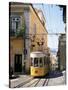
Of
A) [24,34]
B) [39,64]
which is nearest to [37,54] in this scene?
[39,64]

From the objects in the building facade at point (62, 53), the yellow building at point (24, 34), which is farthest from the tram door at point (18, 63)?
the building facade at point (62, 53)

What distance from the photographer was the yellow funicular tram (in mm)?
1730

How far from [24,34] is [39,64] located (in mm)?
260

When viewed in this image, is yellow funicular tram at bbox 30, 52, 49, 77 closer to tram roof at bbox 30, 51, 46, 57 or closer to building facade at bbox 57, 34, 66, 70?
tram roof at bbox 30, 51, 46, 57

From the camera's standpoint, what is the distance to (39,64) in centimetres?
175

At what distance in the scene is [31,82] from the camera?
1722mm

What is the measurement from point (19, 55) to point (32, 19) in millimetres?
289

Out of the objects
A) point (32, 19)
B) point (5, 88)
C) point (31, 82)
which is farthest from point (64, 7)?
point (5, 88)

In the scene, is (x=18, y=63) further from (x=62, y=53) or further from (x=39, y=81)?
(x=62, y=53)

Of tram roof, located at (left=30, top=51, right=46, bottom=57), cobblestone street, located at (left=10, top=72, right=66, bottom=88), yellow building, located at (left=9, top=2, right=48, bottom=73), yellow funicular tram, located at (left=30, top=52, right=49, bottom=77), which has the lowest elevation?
cobblestone street, located at (left=10, top=72, right=66, bottom=88)

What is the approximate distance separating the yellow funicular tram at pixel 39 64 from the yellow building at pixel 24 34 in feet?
0.11

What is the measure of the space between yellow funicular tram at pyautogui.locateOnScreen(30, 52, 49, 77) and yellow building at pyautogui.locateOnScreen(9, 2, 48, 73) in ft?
0.11

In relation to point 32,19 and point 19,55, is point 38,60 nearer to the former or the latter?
point 19,55

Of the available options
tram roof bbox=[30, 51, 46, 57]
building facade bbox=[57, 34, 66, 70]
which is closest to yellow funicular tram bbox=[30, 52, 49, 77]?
tram roof bbox=[30, 51, 46, 57]
